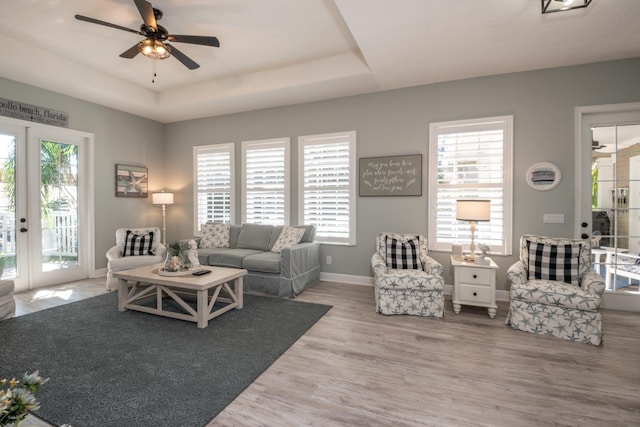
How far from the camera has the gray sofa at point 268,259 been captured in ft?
12.9

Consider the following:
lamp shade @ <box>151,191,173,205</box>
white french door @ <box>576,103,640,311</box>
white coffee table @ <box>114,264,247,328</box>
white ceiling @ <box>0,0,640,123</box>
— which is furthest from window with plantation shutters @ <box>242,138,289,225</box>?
white french door @ <box>576,103,640,311</box>

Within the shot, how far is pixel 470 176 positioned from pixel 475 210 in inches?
32.1

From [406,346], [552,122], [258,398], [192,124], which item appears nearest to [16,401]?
[258,398]

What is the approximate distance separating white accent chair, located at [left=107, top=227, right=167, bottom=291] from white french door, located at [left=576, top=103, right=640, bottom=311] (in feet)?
18.6

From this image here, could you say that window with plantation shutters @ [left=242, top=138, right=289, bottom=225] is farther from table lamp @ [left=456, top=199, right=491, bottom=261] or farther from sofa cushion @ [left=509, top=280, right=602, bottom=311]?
sofa cushion @ [left=509, top=280, right=602, bottom=311]

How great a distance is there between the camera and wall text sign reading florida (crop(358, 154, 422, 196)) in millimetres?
4281

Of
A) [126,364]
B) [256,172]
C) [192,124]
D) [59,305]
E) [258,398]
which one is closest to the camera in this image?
[258,398]

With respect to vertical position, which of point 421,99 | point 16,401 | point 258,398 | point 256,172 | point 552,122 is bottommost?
point 258,398

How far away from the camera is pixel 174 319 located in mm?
3176

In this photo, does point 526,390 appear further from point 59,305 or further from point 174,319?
point 59,305

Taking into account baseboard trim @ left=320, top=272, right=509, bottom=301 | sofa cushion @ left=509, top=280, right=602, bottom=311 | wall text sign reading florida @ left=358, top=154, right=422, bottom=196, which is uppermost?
wall text sign reading florida @ left=358, top=154, right=422, bottom=196

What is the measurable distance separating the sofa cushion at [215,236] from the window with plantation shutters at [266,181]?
46 cm

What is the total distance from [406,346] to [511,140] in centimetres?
293

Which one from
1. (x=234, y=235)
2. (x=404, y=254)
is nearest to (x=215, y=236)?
(x=234, y=235)
